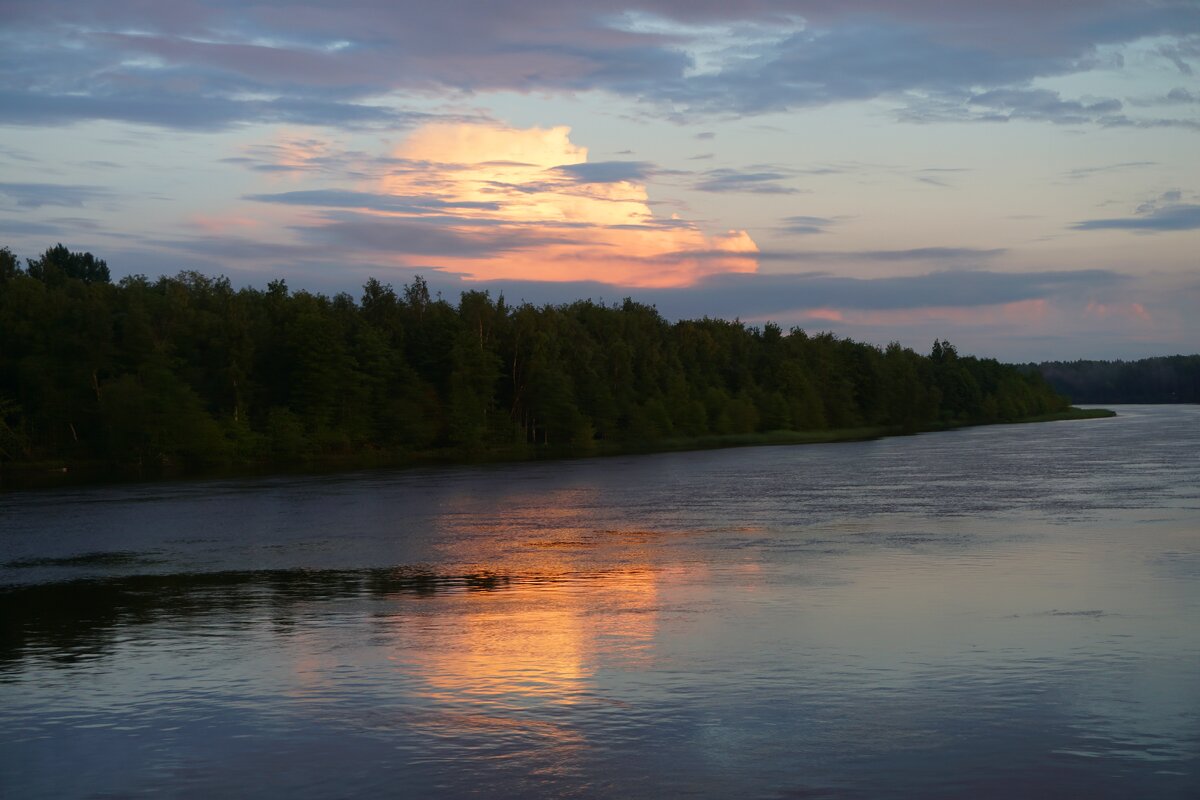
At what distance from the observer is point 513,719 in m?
14.0

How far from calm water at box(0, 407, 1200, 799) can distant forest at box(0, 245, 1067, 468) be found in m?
51.2

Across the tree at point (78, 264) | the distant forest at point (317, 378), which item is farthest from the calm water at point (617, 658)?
the tree at point (78, 264)

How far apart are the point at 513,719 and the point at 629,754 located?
191 centimetres

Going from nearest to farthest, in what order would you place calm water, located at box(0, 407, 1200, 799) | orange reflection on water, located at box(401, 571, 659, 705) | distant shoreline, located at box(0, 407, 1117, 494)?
1. calm water, located at box(0, 407, 1200, 799)
2. orange reflection on water, located at box(401, 571, 659, 705)
3. distant shoreline, located at box(0, 407, 1117, 494)

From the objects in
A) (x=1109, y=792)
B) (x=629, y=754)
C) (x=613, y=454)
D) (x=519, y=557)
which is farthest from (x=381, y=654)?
(x=613, y=454)


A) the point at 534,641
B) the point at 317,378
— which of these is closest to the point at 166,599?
the point at 534,641

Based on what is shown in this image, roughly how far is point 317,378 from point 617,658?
82.1 m

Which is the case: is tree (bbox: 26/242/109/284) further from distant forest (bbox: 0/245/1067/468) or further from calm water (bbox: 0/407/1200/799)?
calm water (bbox: 0/407/1200/799)

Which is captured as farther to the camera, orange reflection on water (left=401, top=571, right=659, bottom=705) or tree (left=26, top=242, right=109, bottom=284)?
tree (left=26, top=242, right=109, bottom=284)

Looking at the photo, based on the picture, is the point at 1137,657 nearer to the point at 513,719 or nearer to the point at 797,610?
the point at 797,610

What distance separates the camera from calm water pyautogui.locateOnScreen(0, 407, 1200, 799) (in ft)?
40.3

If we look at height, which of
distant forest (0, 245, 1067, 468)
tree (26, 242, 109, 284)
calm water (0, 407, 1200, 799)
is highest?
tree (26, 242, 109, 284)

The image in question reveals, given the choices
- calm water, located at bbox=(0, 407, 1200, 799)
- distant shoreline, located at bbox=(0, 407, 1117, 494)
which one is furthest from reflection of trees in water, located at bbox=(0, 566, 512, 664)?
distant shoreline, located at bbox=(0, 407, 1117, 494)

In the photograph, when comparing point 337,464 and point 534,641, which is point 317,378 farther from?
point 534,641
